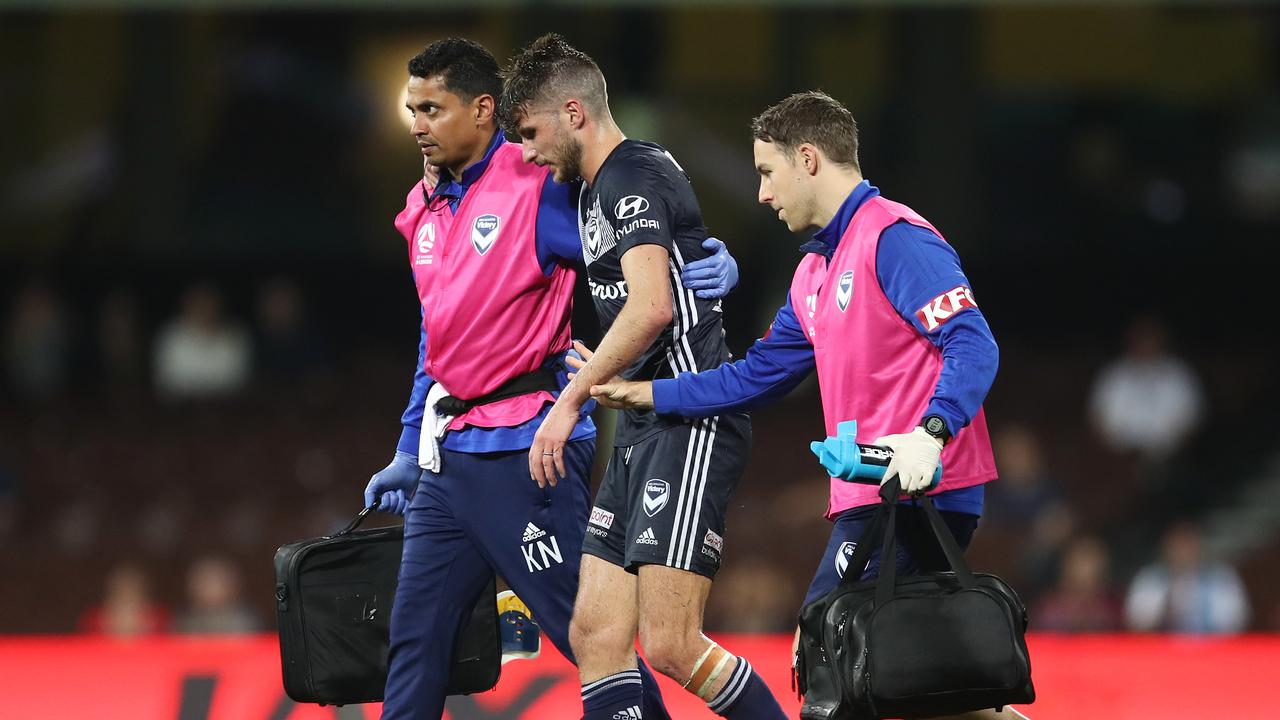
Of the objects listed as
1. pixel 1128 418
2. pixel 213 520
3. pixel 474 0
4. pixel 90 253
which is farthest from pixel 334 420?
pixel 1128 418

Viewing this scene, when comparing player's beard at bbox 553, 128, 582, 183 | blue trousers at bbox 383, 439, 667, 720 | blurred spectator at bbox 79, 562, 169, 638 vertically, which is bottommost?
blurred spectator at bbox 79, 562, 169, 638

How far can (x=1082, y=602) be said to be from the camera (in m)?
9.60

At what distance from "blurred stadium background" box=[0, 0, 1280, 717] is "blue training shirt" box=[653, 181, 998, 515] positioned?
2.12 meters

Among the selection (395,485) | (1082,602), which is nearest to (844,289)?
(395,485)

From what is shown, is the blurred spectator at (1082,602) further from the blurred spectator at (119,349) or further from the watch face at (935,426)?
the blurred spectator at (119,349)

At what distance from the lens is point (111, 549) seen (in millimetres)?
11805

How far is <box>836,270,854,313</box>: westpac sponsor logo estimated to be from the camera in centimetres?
399

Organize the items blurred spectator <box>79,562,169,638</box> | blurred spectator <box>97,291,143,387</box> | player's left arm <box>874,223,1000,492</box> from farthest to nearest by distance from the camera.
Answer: blurred spectator <box>97,291,143,387</box> < blurred spectator <box>79,562,169,638</box> < player's left arm <box>874,223,1000,492</box>

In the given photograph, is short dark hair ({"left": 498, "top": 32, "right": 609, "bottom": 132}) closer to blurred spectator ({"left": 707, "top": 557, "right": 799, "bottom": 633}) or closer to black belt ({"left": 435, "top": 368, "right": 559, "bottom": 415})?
black belt ({"left": 435, "top": 368, "right": 559, "bottom": 415})

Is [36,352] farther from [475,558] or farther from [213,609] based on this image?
[475,558]

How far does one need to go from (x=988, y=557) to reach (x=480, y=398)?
23.5 ft

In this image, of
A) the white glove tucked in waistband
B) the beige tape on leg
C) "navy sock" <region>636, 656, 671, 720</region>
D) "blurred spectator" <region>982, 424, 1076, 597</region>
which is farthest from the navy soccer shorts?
"blurred spectator" <region>982, 424, 1076, 597</region>

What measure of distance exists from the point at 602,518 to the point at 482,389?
1.65ft

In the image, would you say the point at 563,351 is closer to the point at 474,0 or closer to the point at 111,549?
the point at 111,549
